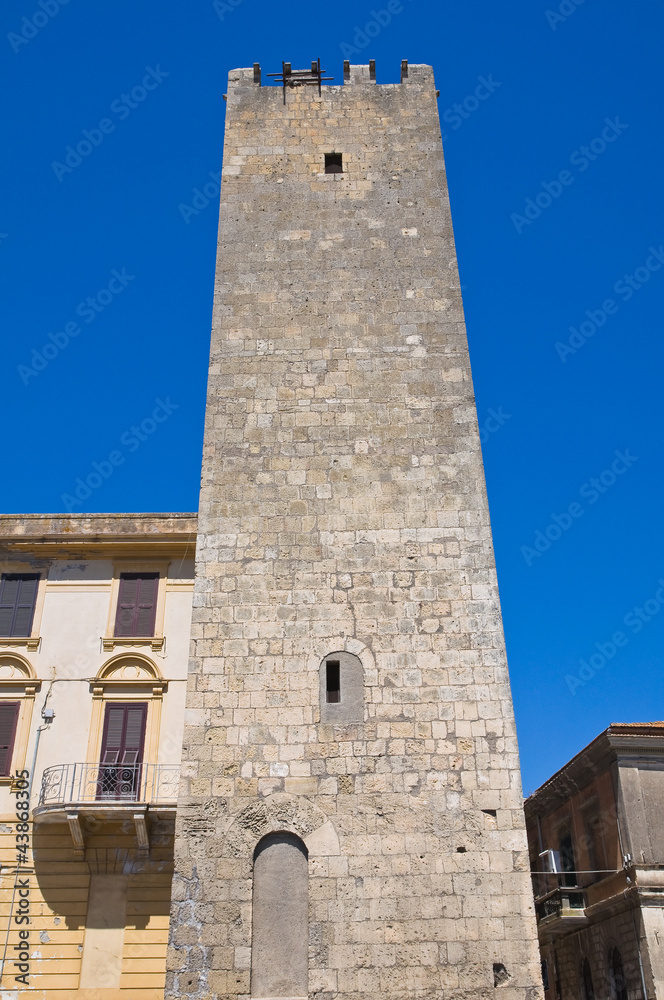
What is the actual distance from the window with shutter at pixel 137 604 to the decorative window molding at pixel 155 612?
0.18 feet

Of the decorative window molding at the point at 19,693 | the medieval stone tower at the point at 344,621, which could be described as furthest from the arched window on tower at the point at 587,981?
the decorative window molding at the point at 19,693

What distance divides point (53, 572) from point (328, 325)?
7.88 meters

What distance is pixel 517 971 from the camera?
340 inches

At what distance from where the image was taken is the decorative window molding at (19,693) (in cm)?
1491

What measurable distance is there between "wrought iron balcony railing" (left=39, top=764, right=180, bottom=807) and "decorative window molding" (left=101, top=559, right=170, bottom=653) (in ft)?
6.89

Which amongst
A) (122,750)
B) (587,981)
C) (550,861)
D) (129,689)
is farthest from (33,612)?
(587,981)

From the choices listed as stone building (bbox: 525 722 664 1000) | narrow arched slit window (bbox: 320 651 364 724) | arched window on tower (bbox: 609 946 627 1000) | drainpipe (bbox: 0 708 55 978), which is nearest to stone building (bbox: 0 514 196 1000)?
drainpipe (bbox: 0 708 55 978)

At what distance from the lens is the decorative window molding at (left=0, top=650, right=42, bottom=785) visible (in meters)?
14.9

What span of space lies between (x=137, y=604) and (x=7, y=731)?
9.99 feet

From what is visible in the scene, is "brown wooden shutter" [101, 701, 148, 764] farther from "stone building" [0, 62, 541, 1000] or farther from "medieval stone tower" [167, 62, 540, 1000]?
"medieval stone tower" [167, 62, 540, 1000]

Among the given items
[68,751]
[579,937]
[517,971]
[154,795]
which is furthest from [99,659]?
[579,937]

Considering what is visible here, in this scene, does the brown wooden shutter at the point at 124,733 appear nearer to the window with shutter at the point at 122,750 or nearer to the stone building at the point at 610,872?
the window with shutter at the point at 122,750

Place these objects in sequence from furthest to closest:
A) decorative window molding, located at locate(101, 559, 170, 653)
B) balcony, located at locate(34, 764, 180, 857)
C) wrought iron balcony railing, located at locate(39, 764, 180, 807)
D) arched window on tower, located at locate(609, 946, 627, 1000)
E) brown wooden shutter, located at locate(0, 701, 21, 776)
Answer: arched window on tower, located at locate(609, 946, 627, 1000)
decorative window molding, located at locate(101, 559, 170, 653)
brown wooden shutter, located at locate(0, 701, 21, 776)
wrought iron balcony railing, located at locate(39, 764, 180, 807)
balcony, located at locate(34, 764, 180, 857)

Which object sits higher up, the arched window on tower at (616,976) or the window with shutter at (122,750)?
the window with shutter at (122,750)
